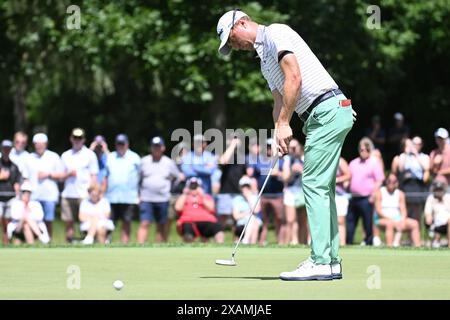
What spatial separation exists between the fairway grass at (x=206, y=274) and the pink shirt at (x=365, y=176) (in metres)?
5.76

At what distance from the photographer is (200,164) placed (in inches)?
792

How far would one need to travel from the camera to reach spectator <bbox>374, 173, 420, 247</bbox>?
59.4 feet

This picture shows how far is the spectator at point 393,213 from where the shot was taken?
59.4 ft

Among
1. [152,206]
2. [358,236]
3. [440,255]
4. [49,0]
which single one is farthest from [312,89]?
[49,0]

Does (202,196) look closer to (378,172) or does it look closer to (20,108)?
(378,172)

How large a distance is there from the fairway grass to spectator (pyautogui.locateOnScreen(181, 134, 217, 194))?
7.17 m

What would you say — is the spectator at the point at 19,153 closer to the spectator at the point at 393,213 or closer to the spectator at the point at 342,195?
the spectator at the point at 342,195

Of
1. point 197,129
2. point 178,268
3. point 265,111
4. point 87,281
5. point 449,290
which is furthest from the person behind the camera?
point 197,129

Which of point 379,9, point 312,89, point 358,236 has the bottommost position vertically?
point 358,236

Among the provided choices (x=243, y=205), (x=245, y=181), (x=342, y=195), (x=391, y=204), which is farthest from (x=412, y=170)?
(x=243, y=205)

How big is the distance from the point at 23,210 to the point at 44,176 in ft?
2.62

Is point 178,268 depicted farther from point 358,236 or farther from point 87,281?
point 358,236

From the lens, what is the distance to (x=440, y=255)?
37.4 feet
